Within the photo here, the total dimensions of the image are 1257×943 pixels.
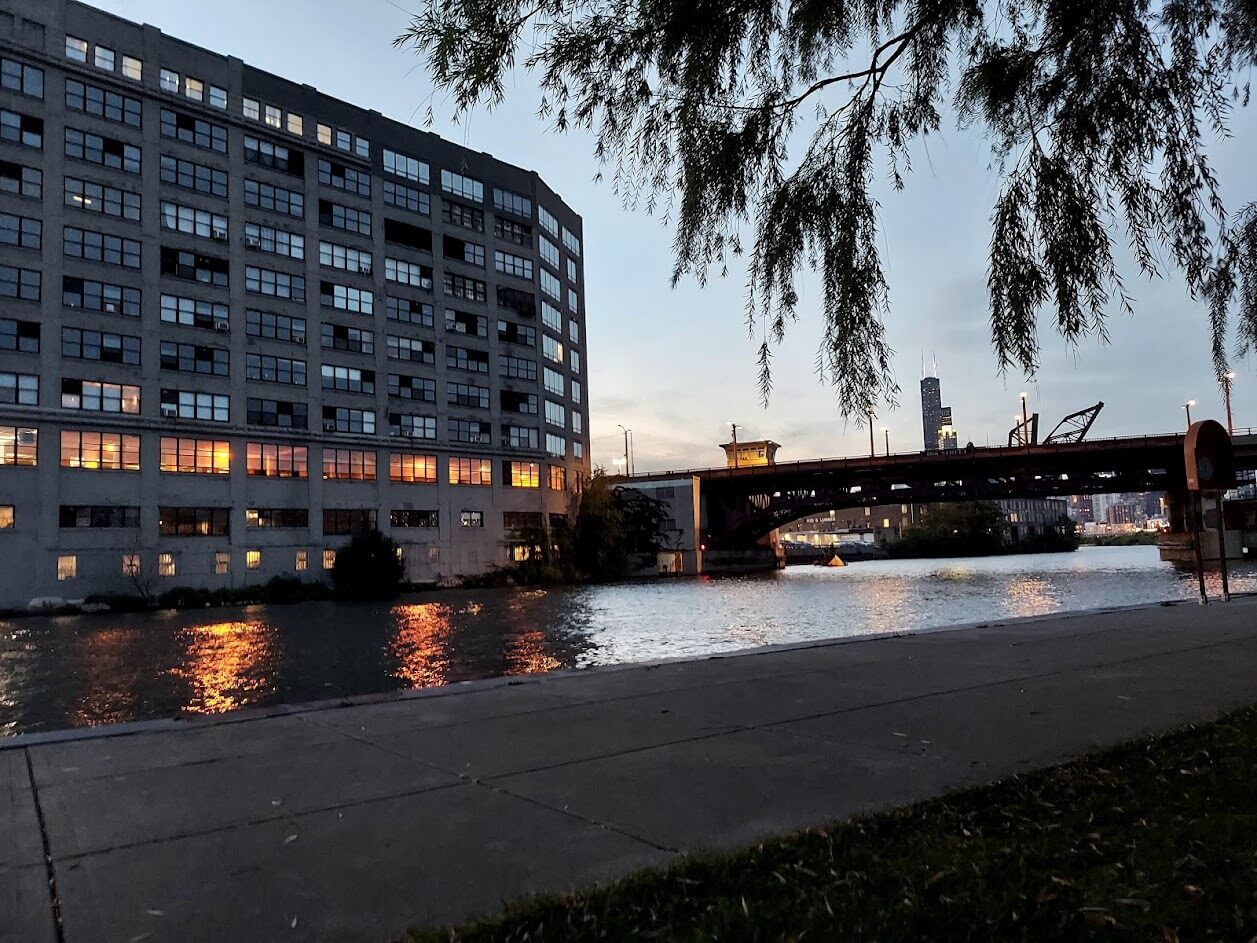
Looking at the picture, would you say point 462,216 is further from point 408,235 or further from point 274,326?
point 274,326

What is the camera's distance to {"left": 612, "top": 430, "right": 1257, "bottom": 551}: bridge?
300 feet

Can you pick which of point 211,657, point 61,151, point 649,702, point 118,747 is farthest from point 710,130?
point 61,151

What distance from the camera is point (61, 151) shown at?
55844mm

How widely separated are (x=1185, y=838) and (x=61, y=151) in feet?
221

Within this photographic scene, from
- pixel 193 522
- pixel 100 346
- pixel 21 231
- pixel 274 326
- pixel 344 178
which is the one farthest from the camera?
pixel 344 178

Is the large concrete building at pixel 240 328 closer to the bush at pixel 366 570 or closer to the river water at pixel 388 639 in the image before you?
the bush at pixel 366 570

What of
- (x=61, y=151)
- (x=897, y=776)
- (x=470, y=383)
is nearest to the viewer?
(x=897, y=776)

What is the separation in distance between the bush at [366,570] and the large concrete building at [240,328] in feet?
12.8

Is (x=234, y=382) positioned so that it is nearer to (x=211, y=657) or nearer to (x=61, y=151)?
(x=61, y=151)

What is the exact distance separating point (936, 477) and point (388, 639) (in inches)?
3364

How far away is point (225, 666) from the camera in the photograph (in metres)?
22.5

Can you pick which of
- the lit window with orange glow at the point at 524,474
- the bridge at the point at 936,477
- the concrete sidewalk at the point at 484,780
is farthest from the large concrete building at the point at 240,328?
the concrete sidewalk at the point at 484,780

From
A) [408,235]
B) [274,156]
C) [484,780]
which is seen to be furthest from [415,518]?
[484,780]

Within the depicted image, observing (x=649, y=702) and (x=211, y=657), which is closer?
(x=649, y=702)
